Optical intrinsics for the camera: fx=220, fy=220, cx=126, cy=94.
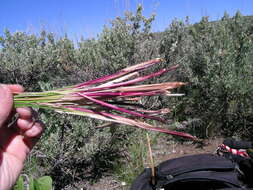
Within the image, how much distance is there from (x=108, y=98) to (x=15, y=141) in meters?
0.59

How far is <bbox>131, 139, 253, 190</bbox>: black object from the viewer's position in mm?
1608

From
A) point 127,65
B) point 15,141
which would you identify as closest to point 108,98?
point 15,141

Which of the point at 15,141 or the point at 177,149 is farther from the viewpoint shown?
the point at 177,149

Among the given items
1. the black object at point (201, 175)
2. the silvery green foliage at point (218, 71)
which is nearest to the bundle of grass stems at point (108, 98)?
the black object at point (201, 175)

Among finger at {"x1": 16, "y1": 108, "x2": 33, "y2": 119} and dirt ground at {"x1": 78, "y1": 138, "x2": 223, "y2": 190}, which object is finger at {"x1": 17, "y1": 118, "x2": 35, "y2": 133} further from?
dirt ground at {"x1": 78, "y1": 138, "x2": 223, "y2": 190}

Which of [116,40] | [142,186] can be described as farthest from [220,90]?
[142,186]

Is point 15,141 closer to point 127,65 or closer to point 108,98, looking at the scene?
point 108,98

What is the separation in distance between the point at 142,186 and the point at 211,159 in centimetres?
58

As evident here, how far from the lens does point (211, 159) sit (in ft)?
5.71

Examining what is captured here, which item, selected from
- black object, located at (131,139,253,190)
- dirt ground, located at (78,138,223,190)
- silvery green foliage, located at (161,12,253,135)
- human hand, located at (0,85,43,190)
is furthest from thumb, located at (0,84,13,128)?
silvery green foliage, located at (161,12,253,135)

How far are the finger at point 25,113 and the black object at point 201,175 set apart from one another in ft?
3.39

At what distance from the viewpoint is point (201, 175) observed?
165 centimetres

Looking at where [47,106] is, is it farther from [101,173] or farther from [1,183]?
[101,173]

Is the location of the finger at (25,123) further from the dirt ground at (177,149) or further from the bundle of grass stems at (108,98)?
the dirt ground at (177,149)
